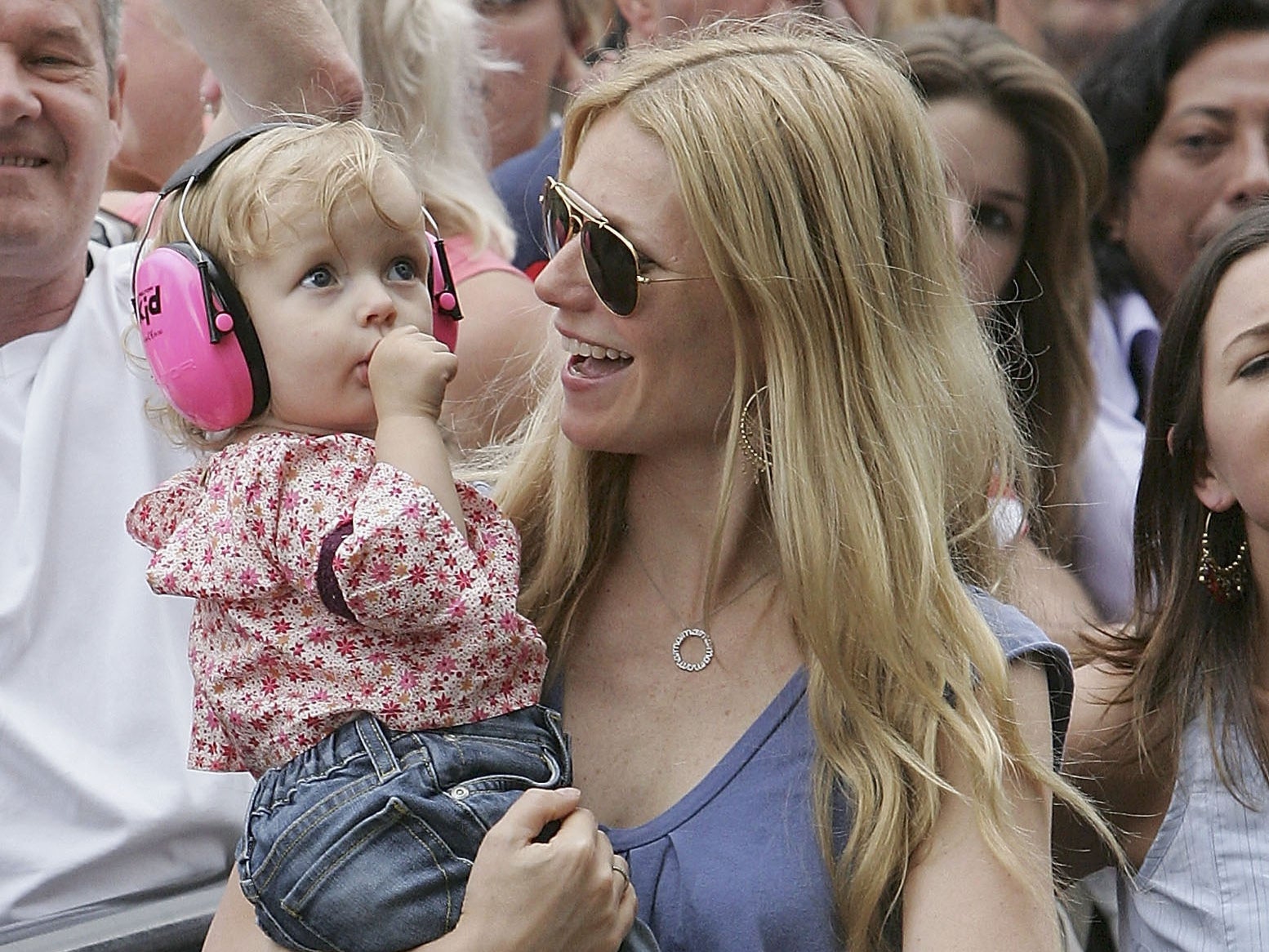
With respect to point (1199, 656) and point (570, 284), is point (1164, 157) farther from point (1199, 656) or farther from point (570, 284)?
point (570, 284)

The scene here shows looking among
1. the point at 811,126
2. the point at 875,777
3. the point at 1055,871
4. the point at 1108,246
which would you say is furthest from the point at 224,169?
the point at 1108,246

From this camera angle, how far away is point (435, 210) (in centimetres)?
358

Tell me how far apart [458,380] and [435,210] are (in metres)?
0.41

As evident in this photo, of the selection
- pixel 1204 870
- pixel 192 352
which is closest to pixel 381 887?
pixel 192 352

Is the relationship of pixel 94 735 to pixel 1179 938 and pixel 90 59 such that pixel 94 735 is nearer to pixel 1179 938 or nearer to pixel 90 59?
pixel 90 59

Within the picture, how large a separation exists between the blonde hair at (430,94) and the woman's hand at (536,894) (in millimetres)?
1797

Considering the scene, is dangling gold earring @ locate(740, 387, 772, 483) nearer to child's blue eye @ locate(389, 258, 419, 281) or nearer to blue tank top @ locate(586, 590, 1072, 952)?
blue tank top @ locate(586, 590, 1072, 952)

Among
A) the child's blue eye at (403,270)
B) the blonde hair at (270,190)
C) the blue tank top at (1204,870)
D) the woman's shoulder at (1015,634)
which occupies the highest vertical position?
the blonde hair at (270,190)

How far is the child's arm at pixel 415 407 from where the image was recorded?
6.69 feet

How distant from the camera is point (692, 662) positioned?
7.67 ft

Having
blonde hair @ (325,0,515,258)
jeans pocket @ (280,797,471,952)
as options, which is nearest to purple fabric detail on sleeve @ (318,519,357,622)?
jeans pocket @ (280,797,471,952)

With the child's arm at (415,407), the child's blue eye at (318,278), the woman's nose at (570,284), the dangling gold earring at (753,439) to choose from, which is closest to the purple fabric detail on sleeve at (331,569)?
the child's arm at (415,407)

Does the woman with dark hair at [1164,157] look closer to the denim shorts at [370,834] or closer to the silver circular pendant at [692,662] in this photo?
the silver circular pendant at [692,662]

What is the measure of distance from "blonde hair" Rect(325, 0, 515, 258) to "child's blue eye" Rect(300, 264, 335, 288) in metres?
1.40
